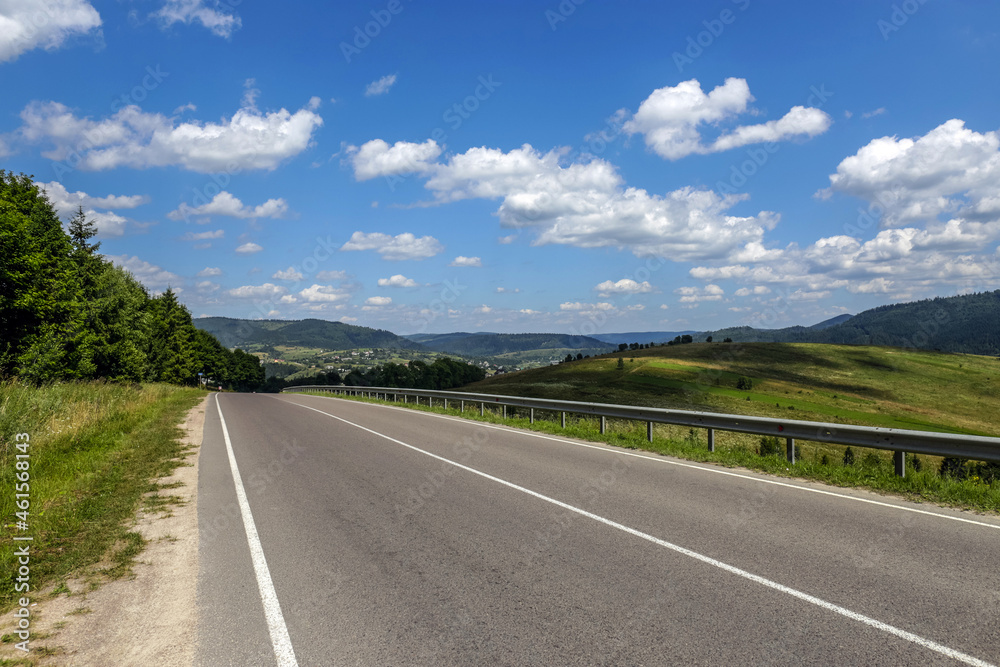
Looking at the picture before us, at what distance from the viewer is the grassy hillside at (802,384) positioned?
54.2 metres

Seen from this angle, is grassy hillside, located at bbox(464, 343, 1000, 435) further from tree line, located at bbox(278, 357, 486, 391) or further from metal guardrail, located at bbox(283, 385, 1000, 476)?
metal guardrail, located at bbox(283, 385, 1000, 476)

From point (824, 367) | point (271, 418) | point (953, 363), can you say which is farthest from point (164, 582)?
point (953, 363)

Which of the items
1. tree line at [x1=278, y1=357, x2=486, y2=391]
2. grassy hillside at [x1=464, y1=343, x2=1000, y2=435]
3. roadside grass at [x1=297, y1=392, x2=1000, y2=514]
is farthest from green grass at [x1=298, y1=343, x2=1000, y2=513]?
tree line at [x1=278, y1=357, x2=486, y2=391]

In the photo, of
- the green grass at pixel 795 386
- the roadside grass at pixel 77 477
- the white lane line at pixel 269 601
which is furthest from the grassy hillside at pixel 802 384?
the white lane line at pixel 269 601

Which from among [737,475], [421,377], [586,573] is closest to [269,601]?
[586,573]

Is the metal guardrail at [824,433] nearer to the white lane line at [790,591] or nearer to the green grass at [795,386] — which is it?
the green grass at [795,386]

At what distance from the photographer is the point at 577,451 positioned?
12.7m

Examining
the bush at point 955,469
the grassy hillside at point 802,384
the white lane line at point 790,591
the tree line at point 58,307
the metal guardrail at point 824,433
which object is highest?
the tree line at point 58,307

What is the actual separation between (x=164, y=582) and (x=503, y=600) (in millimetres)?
3254

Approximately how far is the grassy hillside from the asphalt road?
140ft

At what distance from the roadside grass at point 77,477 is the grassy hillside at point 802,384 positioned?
4020 centimetres

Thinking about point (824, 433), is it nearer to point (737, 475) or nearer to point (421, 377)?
point (737, 475)

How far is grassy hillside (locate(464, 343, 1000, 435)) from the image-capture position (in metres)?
54.2

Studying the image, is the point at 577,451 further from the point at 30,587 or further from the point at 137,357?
the point at 137,357
